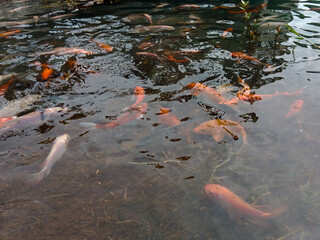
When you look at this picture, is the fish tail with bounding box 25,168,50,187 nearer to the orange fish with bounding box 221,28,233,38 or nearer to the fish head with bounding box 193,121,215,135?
the fish head with bounding box 193,121,215,135

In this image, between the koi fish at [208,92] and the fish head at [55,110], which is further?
the koi fish at [208,92]

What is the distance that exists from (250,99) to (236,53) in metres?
Result: 1.57

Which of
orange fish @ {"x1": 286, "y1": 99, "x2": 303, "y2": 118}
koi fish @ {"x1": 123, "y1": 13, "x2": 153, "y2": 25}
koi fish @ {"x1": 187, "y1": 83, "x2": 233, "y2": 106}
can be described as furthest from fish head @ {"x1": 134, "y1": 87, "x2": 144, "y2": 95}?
koi fish @ {"x1": 123, "y1": 13, "x2": 153, "y2": 25}

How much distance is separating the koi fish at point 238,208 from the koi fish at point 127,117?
4.95ft

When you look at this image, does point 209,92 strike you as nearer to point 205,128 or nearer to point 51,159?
point 205,128

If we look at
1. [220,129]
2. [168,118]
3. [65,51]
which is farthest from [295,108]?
[65,51]

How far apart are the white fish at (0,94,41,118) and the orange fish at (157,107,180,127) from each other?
2011 mm

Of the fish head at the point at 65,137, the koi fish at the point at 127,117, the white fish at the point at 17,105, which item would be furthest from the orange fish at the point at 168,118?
the white fish at the point at 17,105

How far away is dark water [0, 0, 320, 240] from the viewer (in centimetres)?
225

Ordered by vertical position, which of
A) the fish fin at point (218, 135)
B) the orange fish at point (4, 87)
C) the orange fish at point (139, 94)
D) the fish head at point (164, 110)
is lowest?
the fish fin at point (218, 135)

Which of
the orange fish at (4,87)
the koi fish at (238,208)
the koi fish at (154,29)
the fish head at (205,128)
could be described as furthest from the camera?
the koi fish at (154,29)

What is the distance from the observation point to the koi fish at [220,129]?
309 cm

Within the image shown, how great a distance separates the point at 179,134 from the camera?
320 cm

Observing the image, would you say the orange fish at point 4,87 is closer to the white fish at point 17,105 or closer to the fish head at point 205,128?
Result: the white fish at point 17,105
